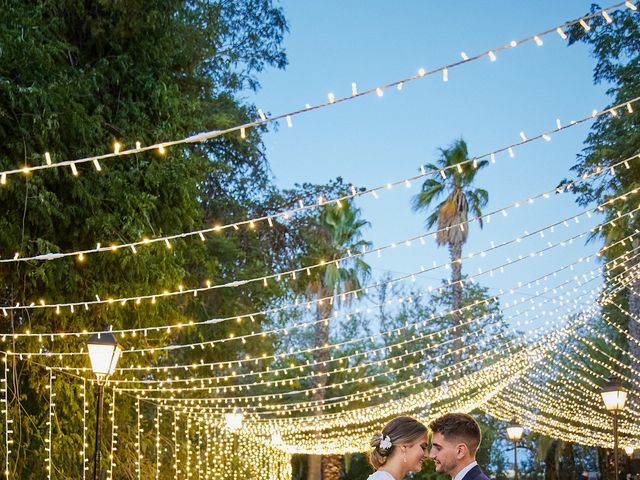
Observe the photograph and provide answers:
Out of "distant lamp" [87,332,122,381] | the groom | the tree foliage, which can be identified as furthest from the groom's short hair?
the tree foliage

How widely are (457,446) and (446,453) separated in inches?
1.9

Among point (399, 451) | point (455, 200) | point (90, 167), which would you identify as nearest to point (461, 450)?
point (399, 451)

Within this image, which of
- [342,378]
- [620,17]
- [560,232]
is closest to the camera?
[620,17]

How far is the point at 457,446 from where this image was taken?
355 cm

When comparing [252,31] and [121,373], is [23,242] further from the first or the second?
[252,31]

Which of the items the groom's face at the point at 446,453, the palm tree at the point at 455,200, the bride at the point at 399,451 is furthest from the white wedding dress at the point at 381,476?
the palm tree at the point at 455,200

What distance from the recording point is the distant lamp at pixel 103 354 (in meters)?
8.59

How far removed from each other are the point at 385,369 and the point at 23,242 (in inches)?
960

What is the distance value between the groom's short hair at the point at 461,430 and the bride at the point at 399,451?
0.31 m

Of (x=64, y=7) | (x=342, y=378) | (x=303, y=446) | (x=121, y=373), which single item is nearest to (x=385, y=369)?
(x=342, y=378)

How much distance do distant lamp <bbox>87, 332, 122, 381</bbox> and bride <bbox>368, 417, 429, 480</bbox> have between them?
509 cm

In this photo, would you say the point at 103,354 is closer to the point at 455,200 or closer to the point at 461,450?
the point at 461,450

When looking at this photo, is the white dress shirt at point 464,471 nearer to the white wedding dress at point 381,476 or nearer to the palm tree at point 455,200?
the white wedding dress at point 381,476

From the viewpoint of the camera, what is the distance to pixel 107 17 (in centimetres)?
1275
